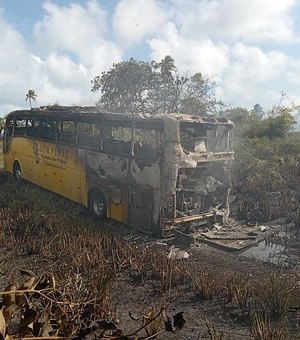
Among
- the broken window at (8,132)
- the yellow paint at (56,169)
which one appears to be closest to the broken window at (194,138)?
the yellow paint at (56,169)

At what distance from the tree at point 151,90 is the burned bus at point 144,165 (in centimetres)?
1360

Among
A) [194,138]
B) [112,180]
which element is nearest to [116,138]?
[112,180]

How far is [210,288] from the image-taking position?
5.58 metres

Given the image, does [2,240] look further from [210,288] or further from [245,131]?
[245,131]

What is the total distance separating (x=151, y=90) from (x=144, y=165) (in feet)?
59.5

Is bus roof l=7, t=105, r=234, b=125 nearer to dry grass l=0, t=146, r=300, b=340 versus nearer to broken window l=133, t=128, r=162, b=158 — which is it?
broken window l=133, t=128, r=162, b=158

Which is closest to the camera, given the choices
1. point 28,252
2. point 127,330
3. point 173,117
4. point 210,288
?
point 127,330

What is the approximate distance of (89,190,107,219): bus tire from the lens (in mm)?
9808

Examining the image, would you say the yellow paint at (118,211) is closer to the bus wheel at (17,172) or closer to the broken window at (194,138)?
the broken window at (194,138)

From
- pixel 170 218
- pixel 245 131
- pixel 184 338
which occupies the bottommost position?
pixel 184 338

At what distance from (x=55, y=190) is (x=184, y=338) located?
8080mm

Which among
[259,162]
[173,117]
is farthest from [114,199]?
[259,162]

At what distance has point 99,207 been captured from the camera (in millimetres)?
10016

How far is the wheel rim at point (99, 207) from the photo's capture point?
988 cm
